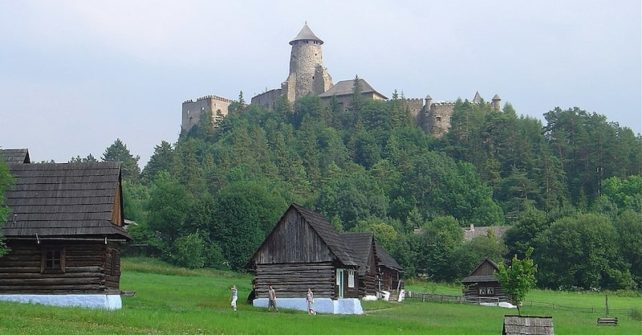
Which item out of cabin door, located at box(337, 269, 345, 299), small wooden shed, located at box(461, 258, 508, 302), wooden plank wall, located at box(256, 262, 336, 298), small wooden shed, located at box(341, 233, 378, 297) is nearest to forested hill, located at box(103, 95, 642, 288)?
small wooden shed, located at box(461, 258, 508, 302)

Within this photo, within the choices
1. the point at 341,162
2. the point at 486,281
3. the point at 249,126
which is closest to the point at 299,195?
the point at 341,162

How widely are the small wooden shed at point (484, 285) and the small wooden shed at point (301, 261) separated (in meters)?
25.9

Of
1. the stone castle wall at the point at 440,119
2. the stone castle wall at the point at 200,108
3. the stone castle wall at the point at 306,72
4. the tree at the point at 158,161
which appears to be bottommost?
the tree at the point at 158,161

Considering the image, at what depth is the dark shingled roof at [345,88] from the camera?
173250mm

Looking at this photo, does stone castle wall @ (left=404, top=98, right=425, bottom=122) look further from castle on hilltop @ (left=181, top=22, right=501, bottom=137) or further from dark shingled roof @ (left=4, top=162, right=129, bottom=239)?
dark shingled roof @ (left=4, top=162, right=129, bottom=239)

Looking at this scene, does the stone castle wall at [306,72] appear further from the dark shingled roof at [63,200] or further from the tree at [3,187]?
the tree at [3,187]

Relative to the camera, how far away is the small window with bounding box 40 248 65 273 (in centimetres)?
3244

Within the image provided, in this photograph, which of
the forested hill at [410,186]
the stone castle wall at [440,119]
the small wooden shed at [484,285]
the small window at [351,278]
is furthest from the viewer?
the stone castle wall at [440,119]

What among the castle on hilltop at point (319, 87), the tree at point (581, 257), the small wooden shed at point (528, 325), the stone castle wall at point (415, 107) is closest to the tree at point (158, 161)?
the castle on hilltop at point (319, 87)

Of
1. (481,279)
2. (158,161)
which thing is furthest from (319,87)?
(481,279)

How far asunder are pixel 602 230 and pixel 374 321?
196 feet

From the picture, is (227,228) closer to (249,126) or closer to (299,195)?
(299,195)

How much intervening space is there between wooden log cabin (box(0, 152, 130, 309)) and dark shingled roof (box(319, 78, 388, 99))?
14092cm

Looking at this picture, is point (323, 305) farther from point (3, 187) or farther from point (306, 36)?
point (306, 36)
